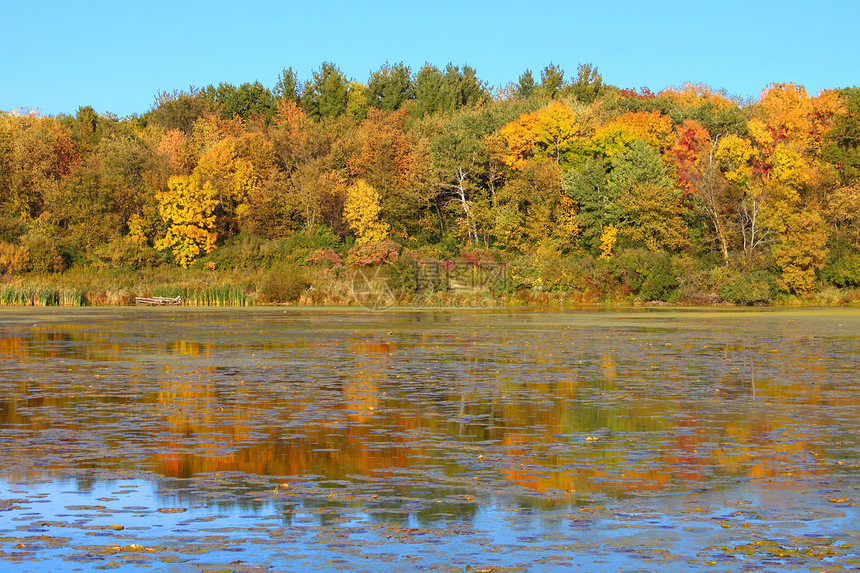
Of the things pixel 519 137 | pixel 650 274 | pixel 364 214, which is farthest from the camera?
pixel 364 214

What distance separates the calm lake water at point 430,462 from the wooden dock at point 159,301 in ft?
123

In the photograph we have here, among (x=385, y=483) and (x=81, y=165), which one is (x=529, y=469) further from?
(x=81, y=165)

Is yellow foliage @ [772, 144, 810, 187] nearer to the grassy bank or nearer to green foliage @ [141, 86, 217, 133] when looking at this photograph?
the grassy bank

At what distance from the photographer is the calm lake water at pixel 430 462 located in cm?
751

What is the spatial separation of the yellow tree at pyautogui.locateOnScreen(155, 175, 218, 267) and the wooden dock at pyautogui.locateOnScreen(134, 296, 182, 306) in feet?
28.4

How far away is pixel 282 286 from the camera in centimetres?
6209

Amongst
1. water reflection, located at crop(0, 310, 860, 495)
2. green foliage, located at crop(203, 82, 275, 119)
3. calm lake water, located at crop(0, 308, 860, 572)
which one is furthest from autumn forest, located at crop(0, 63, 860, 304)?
calm lake water, located at crop(0, 308, 860, 572)

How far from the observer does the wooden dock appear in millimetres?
61000

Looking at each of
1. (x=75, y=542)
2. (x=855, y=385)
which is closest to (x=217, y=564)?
(x=75, y=542)

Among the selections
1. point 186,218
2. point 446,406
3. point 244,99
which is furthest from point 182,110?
point 446,406

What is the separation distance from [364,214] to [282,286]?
12.4 meters

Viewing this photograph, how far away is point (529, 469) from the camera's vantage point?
10.6 metres

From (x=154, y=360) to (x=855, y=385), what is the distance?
1585 centimetres

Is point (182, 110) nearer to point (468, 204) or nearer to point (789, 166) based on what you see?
point (468, 204)
